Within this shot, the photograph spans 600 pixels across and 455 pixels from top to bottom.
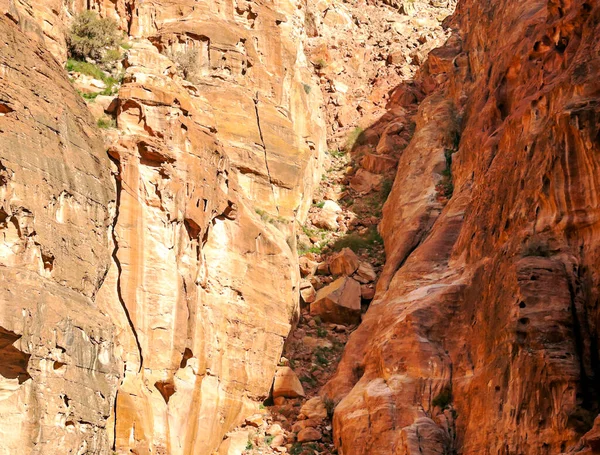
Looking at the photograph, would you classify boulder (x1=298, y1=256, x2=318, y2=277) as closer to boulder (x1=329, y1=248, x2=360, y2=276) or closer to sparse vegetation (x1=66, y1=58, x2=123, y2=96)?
boulder (x1=329, y1=248, x2=360, y2=276)

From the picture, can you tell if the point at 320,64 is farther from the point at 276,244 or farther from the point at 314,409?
the point at 314,409

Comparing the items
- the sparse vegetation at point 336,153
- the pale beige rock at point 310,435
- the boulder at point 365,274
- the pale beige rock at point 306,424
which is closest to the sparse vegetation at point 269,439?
the pale beige rock at point 306,424

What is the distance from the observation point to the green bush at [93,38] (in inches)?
1205

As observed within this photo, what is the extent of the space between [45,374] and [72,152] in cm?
601

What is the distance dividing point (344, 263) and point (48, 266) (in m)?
14.5

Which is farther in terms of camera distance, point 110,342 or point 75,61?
point 75,61

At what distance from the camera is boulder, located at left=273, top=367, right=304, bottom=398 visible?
1136 inches

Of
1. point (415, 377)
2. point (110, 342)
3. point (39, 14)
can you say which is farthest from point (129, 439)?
point (39, 14)

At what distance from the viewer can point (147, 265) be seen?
1001 inches

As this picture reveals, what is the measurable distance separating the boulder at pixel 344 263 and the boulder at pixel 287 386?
552 centimetres

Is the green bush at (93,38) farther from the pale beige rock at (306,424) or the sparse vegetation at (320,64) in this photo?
the sparse vegetation at (320,64)

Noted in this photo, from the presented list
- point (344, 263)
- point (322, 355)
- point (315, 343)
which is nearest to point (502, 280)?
point (322, 355)

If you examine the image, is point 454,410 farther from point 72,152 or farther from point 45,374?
point 72,152

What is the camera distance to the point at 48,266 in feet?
68.5
